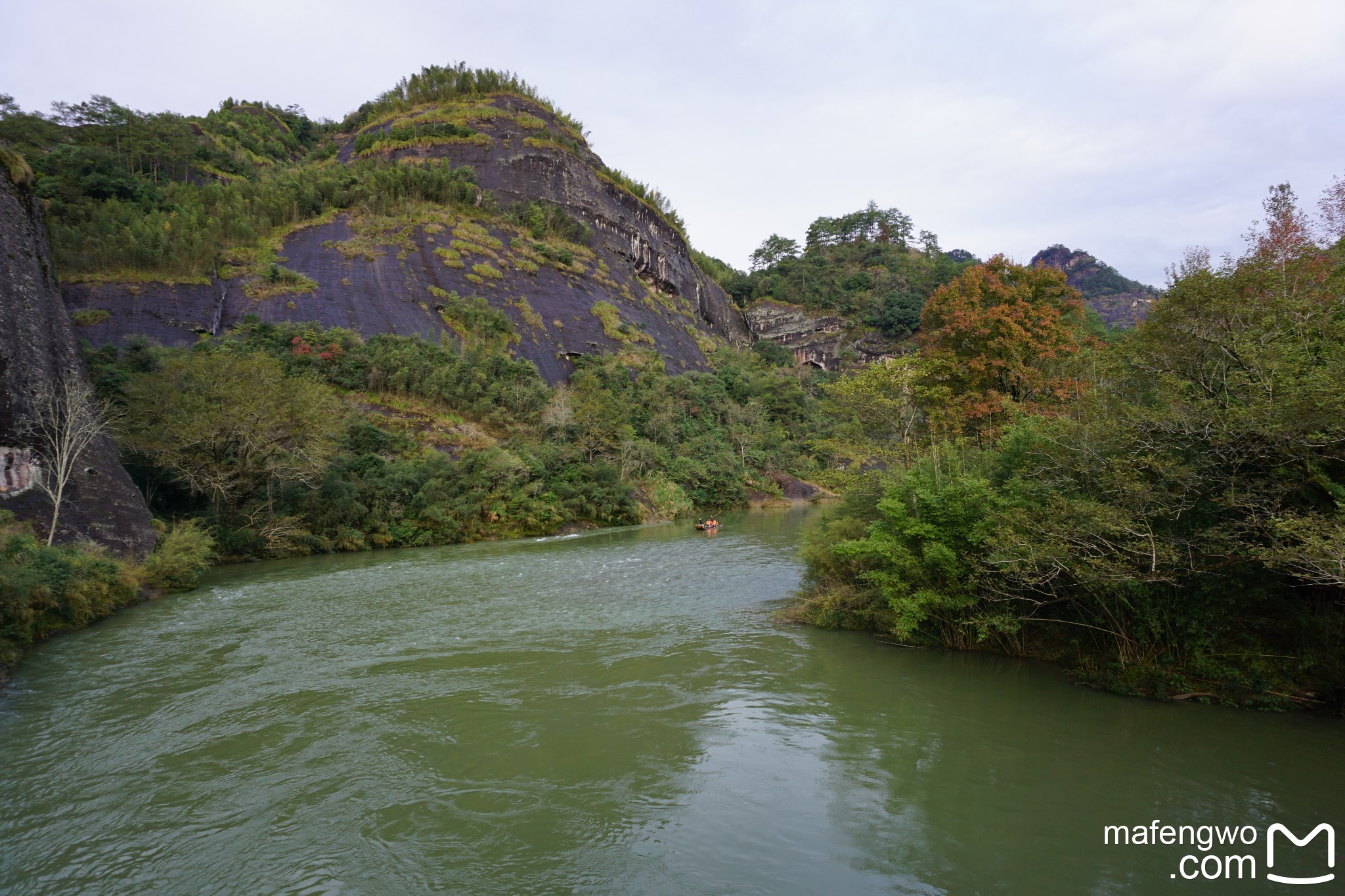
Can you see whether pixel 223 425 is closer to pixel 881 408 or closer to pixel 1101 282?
pixel 881 408

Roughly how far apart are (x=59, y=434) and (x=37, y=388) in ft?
5.92

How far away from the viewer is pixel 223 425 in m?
21.6

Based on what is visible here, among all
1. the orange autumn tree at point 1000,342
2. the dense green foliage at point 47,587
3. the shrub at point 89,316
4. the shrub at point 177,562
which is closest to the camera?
the dense green foliage at point 47,587

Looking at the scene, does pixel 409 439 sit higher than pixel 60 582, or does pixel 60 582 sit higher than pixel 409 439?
pixel 409 439

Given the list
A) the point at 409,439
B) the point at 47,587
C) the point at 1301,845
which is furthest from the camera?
the point at 409,439

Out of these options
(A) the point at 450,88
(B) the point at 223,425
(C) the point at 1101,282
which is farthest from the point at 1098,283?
(B) the point at 223,425

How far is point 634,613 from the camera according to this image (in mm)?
14305

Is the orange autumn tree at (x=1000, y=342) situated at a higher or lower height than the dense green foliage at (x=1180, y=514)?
higher

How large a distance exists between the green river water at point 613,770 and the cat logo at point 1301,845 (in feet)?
0.20

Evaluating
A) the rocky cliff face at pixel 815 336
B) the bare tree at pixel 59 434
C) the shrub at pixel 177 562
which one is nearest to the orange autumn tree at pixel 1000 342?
the shrub at pixel 177 562

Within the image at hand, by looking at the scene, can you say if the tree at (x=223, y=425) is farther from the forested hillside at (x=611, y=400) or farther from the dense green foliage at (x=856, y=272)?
the dense green foliage at (x=856, y=272)

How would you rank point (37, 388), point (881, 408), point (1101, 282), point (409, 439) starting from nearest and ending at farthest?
point (881, 408) < point (37, 388) < point (409, 439) < point (1101, 282)

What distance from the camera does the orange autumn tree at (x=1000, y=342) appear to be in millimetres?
14711

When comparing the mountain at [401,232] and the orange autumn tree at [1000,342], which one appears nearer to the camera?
the orange autumn tree at [1000,342]
